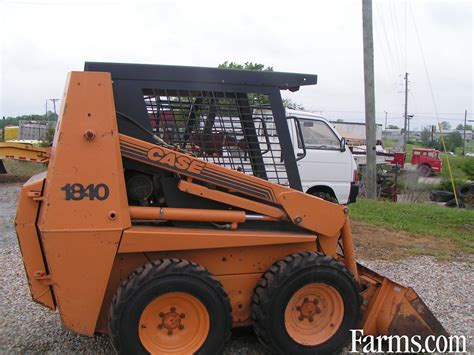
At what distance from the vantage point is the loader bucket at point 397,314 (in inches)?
163

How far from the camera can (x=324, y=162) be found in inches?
384

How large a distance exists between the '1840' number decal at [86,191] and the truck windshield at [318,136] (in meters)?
6.68

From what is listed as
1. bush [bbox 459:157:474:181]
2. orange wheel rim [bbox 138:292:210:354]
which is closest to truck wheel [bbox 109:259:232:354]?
orange wheel rim [bbox 138:292:210:354]

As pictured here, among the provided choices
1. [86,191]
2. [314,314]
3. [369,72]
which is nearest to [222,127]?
[86,191]

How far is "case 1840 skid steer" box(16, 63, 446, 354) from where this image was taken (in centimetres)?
Answer: 348

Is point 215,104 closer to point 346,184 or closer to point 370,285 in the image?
point 370,285

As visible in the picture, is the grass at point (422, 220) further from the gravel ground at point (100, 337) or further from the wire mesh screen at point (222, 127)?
the wire mesh screen at point (222, 127)

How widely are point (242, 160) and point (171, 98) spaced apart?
0.80 metres

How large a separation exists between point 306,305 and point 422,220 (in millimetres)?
7444

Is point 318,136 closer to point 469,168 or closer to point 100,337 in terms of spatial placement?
point 100,337

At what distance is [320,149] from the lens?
9797 millimetres

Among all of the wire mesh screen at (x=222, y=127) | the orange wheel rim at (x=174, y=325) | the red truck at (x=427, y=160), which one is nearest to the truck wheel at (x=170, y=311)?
the orange wheel rim at (x=174, y=325)

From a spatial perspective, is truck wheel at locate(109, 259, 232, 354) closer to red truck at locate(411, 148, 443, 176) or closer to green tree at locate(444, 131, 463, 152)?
red truck at locate(411, 148, 443, 176)

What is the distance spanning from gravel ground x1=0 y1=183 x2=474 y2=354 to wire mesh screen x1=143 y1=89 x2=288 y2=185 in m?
1.56
